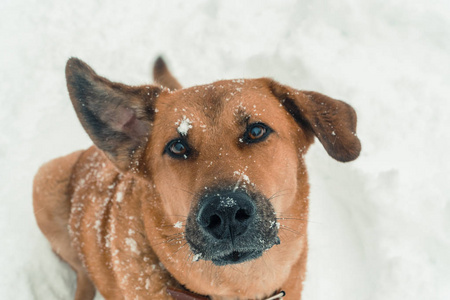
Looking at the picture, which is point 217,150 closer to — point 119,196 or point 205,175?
point 205,175

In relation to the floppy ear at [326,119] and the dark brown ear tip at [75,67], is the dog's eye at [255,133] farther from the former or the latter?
the dark brown ear tip at [75,67]

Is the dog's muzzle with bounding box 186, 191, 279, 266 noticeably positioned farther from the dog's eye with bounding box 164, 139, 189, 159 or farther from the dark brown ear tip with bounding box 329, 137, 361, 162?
the dark brown ear tip with bounding box 329, 137, 361, 162

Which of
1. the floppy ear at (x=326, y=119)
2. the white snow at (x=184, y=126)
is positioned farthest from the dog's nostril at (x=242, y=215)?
the floppy ear at (x=326, y=119)

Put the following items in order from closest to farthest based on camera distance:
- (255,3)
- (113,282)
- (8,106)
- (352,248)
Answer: (113,282) → (352,248) → (8,106) → (255,3)

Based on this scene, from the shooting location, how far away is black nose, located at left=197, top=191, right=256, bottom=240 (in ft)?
6.82

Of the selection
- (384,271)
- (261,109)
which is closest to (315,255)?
A: (384,271)

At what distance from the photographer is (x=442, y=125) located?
4516 mm

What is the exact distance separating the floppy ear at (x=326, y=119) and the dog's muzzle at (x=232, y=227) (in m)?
0.85

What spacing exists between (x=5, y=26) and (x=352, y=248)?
6196 mm

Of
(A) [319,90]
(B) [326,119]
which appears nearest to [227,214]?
(B) [326,119]

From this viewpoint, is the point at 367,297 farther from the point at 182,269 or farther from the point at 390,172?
the point at 182,269

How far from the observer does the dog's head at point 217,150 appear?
7.28 ft

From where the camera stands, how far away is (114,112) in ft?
9.43

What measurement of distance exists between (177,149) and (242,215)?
2.62 ft
